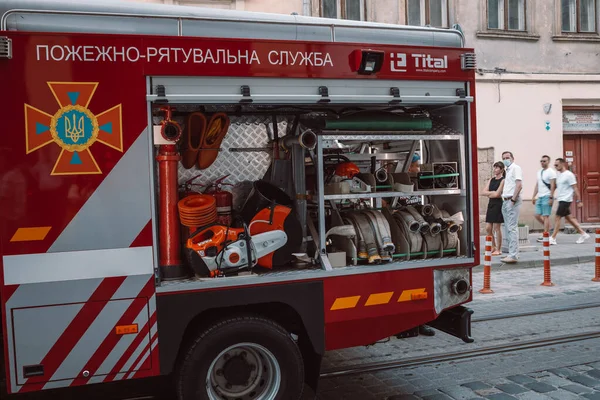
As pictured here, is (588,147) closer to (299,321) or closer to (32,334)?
(299,321)

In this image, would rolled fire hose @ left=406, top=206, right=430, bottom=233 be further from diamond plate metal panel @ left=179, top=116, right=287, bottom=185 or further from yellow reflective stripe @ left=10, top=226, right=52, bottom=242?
yellow reflective stripe @ left=10, top=226, right=52, bottom=242

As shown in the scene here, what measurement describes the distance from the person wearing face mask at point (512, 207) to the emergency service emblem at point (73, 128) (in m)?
8.82

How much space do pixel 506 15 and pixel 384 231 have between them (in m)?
13.3

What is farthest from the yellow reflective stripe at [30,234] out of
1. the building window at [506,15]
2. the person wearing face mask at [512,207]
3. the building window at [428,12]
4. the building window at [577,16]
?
the building window at [577,16]

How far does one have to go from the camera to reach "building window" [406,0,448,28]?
15.4 meters

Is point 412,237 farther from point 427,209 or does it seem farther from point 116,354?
point 116,354

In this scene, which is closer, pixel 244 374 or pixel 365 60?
pixel 244 374

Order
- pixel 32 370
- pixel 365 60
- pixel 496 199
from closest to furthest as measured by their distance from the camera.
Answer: pixel 32 370 < pixel 365 60 < pixel 496 199

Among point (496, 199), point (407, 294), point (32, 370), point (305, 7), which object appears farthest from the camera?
point (305, 7)

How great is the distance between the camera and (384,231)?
4773mm

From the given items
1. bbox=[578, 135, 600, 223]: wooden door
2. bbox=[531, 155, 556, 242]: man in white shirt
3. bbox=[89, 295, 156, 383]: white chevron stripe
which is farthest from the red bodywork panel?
bbox=[578, 135, 600, 223]: wooden door

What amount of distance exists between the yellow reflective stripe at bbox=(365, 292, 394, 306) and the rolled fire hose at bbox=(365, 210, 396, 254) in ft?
1.16

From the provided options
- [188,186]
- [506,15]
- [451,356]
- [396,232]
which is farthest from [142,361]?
[506,15]

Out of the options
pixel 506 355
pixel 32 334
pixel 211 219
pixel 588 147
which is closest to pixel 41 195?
pixel 32 334
